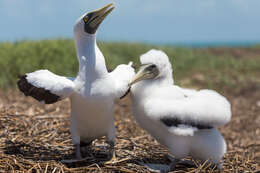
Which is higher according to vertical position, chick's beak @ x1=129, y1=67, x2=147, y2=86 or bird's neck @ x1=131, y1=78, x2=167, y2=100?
chick's beak @ x1=129, y1=67, x2=147, y2=86

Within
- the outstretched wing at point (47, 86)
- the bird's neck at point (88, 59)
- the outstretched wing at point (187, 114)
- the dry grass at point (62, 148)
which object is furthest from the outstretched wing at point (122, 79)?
the dry grass at point (62, 148)

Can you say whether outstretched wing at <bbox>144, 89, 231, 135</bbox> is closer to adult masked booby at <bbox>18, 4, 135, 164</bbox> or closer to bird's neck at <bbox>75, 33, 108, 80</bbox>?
adult masked booby at <bbox>18, 4, 135, 164</bbox>

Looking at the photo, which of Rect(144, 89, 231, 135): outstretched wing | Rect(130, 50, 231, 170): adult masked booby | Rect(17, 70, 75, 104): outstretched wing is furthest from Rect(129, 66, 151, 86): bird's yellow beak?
Rect(17, 70, 75, 104): outstretched wing

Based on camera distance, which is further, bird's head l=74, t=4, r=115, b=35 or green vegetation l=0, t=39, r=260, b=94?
green vegetation l=0, t=39, r=260, b=94

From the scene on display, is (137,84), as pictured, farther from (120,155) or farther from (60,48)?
(60,48)

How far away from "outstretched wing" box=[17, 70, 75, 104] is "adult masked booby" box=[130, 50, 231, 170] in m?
0.67

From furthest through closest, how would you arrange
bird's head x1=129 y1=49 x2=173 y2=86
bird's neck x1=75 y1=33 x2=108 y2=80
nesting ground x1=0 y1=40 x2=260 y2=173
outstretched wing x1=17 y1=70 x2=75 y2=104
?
nesting ground x1=0 y1=40 x2=260 y2=173 < bird's head x1=129 y1=49 x2=173 y2=86 < bird's neck x1=75 y1=33 x2=108 y2=80 < outstretched wing x1=17 y1=70 x2=75 y2=104

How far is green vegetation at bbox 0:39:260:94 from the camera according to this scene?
360 inches

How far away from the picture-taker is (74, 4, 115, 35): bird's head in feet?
11.0

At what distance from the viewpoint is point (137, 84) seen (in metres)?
3.63

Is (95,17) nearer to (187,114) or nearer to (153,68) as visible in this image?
(153,68)

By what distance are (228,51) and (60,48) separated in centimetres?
1610

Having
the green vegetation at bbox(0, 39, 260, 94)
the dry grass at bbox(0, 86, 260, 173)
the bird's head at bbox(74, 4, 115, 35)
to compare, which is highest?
the green vegetation at bbox(0, 39, 260, 94)

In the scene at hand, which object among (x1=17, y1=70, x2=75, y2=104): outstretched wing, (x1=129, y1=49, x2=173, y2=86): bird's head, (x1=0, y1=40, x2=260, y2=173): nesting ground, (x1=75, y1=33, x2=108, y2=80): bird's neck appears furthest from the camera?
(x1=0, y1=40, x2=260, y2=173): nesting ground
